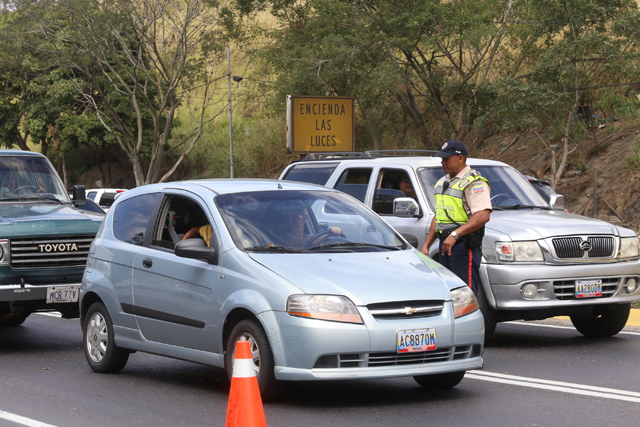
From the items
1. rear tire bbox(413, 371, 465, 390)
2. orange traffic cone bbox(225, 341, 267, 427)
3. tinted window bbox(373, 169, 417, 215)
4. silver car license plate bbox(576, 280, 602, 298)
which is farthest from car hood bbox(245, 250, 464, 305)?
tinted window bbox(373, 169, 417, 215)

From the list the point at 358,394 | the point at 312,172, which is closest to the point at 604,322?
the point at 358,394

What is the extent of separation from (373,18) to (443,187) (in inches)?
732

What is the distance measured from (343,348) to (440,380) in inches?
49.7

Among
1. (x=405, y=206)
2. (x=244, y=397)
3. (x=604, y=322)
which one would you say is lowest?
(x=604, y=322)

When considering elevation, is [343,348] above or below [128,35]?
below

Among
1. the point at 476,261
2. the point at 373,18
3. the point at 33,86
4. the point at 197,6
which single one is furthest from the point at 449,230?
the point at 33,86

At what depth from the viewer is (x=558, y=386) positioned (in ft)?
23.0

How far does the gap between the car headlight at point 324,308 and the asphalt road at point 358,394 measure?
67 cm

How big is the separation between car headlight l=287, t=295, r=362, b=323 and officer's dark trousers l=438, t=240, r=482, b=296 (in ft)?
7.91

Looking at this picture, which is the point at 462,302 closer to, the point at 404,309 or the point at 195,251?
the point at 404,309

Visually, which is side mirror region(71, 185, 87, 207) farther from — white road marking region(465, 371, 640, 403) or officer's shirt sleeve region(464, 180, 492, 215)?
white road marking region(465, 371, 640, 403)

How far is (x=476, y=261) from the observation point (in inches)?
321

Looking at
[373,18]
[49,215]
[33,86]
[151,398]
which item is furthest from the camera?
[33,86]

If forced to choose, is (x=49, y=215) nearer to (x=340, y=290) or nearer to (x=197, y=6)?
(x=340, y=290)
